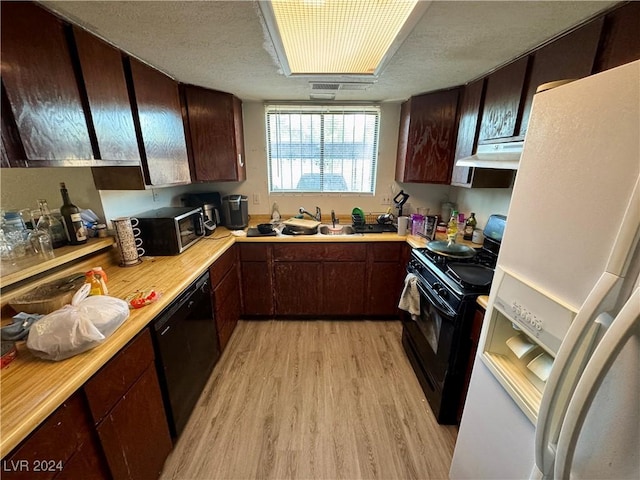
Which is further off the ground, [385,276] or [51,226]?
[51,226]

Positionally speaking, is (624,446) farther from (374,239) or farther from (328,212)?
(328,212)

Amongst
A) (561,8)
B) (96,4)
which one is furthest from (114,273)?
(561,8)

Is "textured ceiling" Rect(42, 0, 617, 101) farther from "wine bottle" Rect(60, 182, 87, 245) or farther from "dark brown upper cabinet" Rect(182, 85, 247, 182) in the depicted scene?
"wine bottle" Rect(60, 182, 87, 245)

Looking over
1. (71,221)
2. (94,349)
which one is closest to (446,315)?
(94,349)

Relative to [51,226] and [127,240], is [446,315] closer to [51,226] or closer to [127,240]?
[127,240]

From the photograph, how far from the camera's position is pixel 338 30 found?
1.23m

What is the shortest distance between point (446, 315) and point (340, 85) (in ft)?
5.97

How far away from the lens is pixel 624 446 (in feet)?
1.67

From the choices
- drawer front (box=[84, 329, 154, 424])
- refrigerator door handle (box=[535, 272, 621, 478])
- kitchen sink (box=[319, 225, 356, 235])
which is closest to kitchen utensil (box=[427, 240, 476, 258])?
kitchen sink (box=[319, 225, 356, 235])

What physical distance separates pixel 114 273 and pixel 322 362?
1583mm

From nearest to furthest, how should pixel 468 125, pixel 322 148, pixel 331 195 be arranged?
pixel 468 125 → pixel 322 148 → pixel 331 195

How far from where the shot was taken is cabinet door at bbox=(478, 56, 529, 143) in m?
1.49

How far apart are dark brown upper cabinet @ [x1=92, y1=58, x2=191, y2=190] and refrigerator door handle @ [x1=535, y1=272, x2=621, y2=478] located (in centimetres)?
205

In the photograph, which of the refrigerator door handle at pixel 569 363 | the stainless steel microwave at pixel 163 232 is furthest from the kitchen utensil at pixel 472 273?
the stainless steel microwave at pixel 163 232
